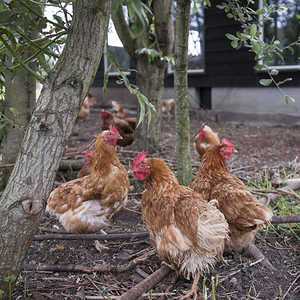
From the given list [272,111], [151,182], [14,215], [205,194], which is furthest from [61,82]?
[272,111]

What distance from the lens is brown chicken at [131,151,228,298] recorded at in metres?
2.17

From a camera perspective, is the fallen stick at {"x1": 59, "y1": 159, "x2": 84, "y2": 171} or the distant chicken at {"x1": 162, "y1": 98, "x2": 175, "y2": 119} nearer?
the fallen stick at {"x1": 59, "y1": 159, "x2": 84, "y2": 171}

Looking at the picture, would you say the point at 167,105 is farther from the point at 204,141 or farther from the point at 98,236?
the point at 98,236

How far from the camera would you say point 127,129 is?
637 cm

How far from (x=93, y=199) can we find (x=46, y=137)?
136 centimetres

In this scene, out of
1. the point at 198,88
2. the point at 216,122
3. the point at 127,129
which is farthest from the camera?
the point at 198,88

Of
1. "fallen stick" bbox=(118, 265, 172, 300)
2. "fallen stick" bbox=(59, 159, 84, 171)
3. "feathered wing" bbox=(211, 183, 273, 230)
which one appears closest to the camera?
"fallen stick" bbox=(118, 265, 172, 300)

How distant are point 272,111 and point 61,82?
7.56 m

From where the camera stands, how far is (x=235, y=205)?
8.31ft

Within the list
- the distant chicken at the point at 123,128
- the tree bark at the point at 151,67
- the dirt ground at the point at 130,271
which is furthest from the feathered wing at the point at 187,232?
the distant chicken at the point at 123,128

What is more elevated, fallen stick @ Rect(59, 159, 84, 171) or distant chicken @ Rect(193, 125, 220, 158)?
distant chicken @ Rect(193, 125, 220, 158)

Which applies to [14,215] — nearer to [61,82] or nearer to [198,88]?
[61,82]

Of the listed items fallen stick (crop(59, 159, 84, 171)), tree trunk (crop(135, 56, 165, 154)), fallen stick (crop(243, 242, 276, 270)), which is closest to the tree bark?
tree trunk (crop(135, 56, 165, 154))

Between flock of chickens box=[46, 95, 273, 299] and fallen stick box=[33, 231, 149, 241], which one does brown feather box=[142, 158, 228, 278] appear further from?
fallen stick box=[33, 231, 149, 241]
